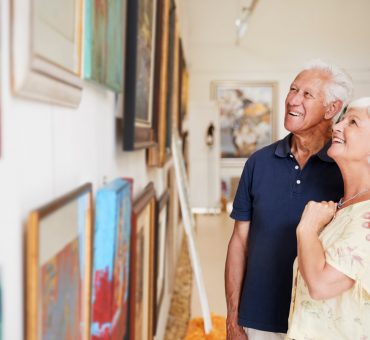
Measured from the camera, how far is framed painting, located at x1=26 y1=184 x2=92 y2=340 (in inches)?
36.7

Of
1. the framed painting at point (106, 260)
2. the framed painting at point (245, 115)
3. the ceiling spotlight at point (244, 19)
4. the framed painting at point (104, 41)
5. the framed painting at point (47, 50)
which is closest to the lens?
the framed painting at point (47, 50)

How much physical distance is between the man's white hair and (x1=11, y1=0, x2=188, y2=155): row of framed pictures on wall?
2.95 ft

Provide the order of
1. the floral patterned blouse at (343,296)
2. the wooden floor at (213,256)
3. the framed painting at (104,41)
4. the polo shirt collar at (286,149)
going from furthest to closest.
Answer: the wooden floor at (213,256)
the polo shirt collar at (286,149)
the floral patterned blouse at (343,296)
the framed painting at (104,41)

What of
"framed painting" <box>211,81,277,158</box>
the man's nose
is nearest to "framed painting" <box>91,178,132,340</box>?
the man's nose

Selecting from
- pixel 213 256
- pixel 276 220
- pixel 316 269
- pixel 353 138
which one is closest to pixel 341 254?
pixel 316 269

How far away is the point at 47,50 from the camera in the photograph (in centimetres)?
100

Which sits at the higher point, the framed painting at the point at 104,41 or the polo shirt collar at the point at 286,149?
the framed painting at the point at 104,41

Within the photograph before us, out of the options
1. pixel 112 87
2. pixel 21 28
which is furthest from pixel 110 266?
pixel 21 28

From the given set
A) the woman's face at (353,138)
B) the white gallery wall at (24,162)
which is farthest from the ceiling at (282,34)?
the white gallery wall at (24,162)

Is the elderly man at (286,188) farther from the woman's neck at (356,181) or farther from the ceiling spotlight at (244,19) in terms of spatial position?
the ceiling spotlight at (244,19)

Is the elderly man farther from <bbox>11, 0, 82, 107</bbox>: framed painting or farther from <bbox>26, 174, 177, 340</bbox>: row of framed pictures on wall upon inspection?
<bbox>11, 0, 82, 107</bbox>: framed painting

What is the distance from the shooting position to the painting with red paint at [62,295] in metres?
1.02

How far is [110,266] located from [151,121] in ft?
4.44

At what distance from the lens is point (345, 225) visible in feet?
6.23
